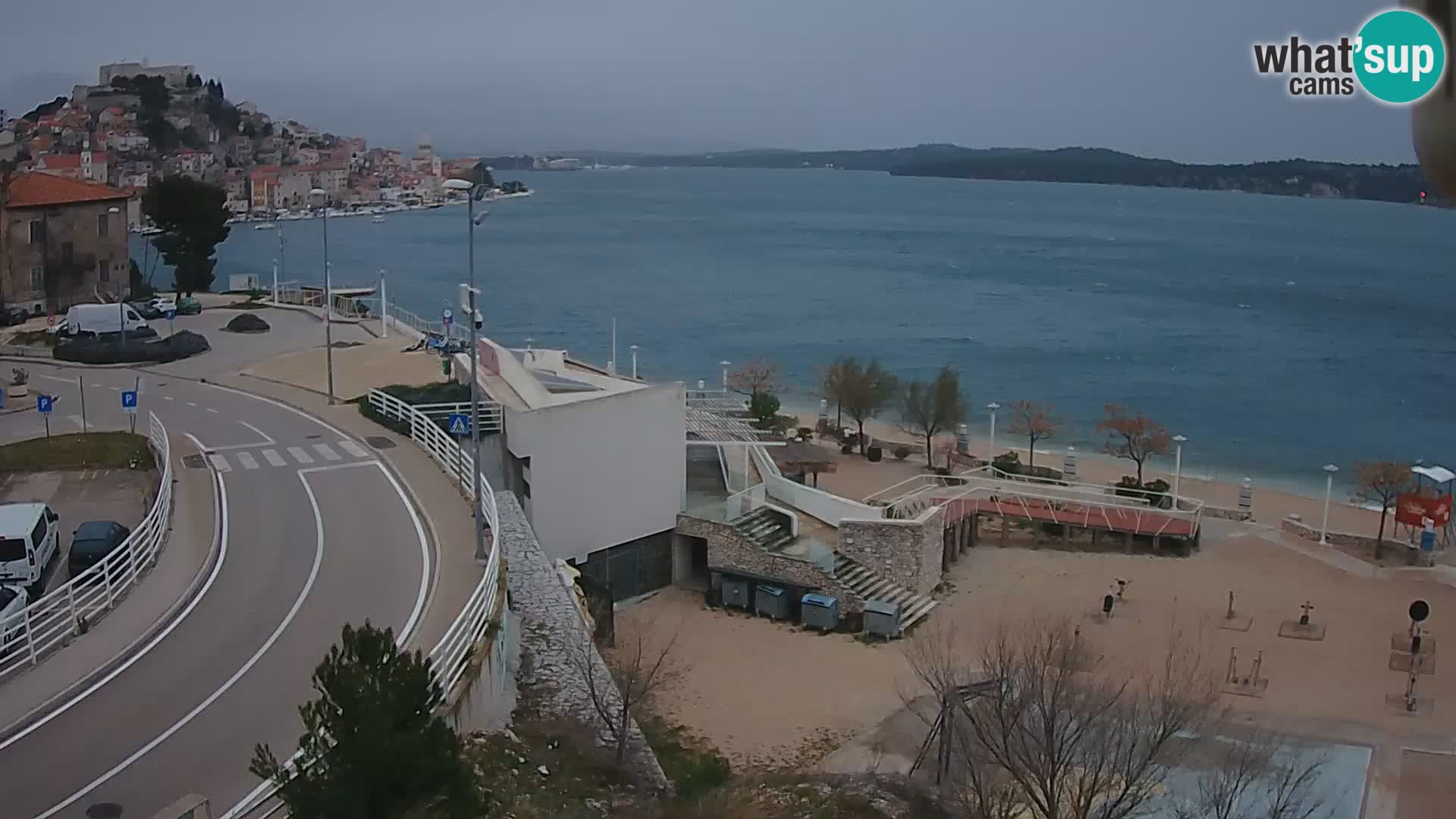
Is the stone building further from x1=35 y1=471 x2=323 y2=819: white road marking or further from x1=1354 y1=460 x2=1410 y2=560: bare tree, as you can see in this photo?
x1=1354 y1=460 x2=1410 y2=560: bare tree

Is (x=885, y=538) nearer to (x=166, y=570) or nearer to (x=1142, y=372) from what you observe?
(x=166, y=570)

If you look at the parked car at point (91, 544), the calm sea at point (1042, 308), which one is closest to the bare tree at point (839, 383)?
the calm sea at point (1042, 308)

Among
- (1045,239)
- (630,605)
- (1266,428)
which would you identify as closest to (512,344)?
(1266,428)

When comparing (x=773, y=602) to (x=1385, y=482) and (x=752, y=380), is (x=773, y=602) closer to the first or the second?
(x=1385, y=482)

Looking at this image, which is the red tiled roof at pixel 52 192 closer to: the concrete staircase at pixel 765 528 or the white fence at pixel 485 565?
the white fence at pixel 485 565

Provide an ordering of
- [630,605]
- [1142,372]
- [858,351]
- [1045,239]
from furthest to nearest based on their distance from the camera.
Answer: [1045,239] → [858,351] → [1142,372] → [630,605]

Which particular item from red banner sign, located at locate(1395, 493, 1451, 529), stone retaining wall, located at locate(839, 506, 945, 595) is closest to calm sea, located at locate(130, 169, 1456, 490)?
red banner sign, located at locate(1395, 493, 1451, 529)
